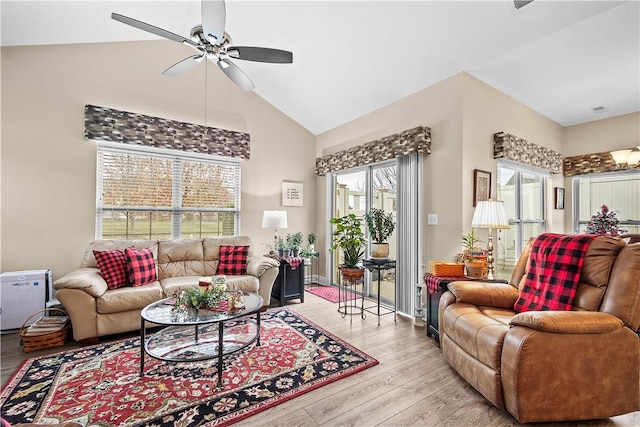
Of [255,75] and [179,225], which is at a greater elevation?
[255,75]

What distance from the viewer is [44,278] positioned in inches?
125

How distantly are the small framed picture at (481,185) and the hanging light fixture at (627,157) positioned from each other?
83.8 inches

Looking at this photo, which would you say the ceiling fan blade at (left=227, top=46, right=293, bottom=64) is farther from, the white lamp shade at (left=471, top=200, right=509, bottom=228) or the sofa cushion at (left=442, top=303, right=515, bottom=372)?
the sofa cushion at (left=442, top=303, right=515, bottom=372)

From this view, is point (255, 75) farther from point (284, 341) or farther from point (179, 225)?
point (284, 341)

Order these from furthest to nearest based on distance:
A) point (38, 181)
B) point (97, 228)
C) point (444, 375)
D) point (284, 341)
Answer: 1. point (97, 228)
2. point (38, 181)
3. point (284, 341)
4. point (444, 375)

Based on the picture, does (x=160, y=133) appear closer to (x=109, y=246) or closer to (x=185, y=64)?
(x=185, y=64)

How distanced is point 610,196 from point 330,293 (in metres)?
4.64

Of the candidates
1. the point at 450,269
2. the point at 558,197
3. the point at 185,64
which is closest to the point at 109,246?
the point at 185,64

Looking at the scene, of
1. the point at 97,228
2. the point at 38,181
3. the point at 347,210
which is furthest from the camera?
the point at 347,210

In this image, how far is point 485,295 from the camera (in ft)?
8.20

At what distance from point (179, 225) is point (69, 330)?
5.93 ft

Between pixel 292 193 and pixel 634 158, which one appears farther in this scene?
pixel 292 193

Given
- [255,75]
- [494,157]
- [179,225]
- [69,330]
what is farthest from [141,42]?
[494,157]

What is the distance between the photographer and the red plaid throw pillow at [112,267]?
124 inches
